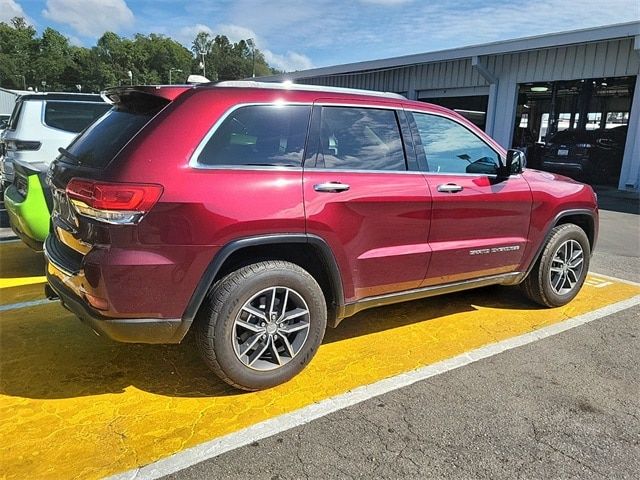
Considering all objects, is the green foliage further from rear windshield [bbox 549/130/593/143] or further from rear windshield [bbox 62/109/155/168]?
rear windshield [bbox 62/109/155/168]

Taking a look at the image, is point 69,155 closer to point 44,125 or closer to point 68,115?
point 44,125

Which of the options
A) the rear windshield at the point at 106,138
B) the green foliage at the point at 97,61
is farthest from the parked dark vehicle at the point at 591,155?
the green foliage at the point at 97,61

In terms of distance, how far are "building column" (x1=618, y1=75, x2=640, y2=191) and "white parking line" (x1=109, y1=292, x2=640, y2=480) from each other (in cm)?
1140

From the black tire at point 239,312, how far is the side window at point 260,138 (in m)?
0.61

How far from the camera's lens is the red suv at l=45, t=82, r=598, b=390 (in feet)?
8.50

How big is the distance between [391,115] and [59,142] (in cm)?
542

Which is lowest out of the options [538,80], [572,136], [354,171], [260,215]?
[260,215]

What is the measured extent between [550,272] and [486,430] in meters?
2.25

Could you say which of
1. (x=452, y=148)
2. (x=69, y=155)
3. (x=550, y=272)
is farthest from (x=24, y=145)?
(x=550, y=272)

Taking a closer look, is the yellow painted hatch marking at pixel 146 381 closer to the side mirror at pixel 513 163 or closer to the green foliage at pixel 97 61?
the side mirror at pixel 513 163

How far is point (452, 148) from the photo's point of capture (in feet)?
12.5

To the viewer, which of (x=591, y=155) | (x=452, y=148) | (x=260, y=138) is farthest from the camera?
(x=591, y=155)

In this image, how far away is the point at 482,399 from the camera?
2.98 metres

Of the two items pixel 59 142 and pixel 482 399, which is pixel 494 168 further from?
pixel 59 142
